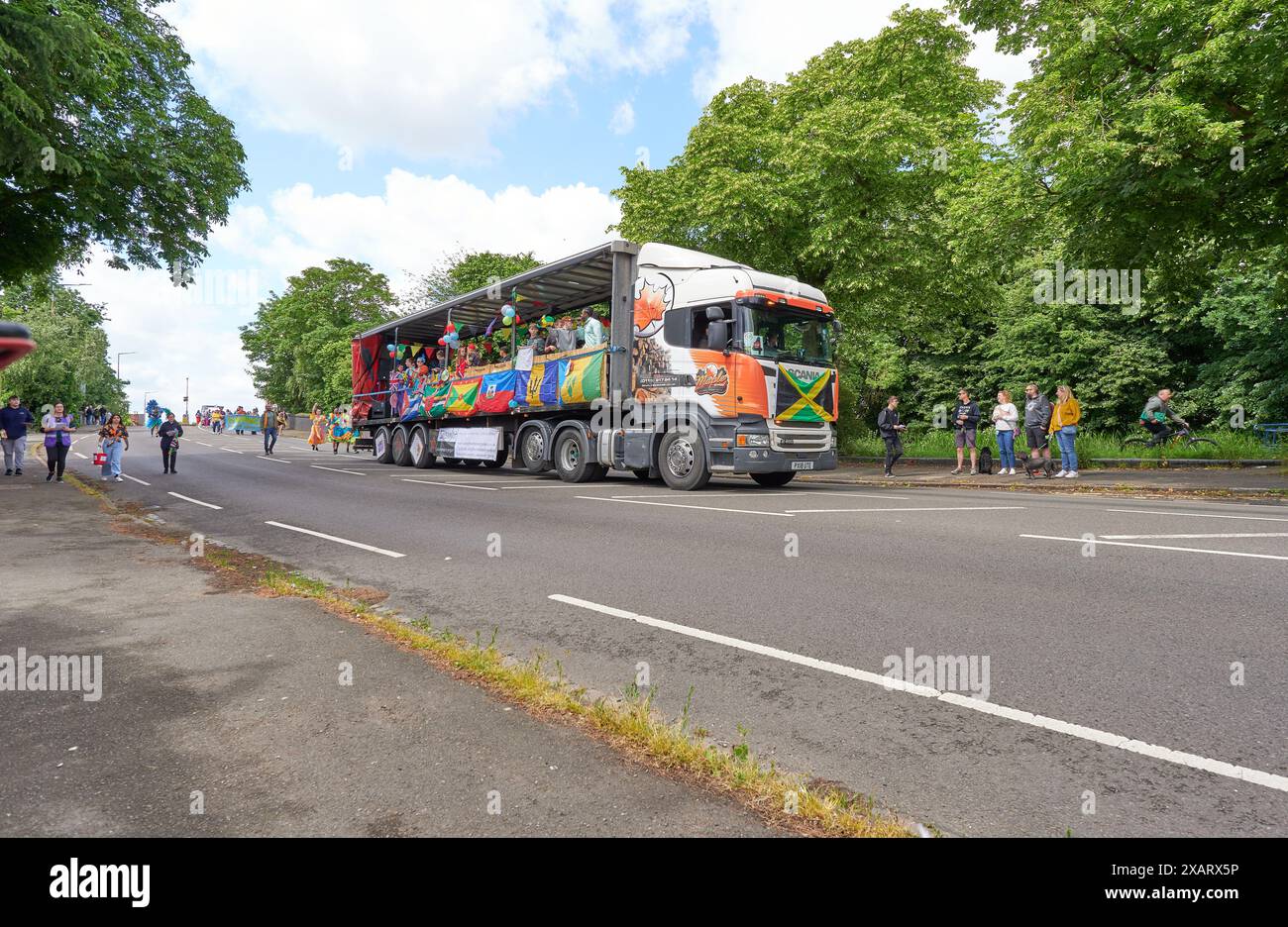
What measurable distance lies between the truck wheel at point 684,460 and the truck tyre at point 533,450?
4.00 metres

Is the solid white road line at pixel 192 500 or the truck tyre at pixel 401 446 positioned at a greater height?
the truck tyre at pixel 401 446

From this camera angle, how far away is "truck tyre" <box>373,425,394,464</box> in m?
24.2

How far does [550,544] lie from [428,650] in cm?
362

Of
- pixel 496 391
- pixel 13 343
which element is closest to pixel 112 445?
pixel 496 391

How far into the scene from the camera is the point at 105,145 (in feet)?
47.0

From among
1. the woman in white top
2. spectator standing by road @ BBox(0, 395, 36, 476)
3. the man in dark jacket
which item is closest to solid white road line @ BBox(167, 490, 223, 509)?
spectator standing by road @ BBox(0, 395, 36, 476)

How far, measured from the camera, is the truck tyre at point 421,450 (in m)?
22.1

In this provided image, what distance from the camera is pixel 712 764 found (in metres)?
2.76

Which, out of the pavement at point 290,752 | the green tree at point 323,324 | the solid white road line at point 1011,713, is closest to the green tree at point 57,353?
the green tree at point 323,324

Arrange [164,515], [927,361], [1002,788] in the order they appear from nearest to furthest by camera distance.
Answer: [1002,788], [164,515], [927,361]

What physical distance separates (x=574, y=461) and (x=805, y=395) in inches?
206

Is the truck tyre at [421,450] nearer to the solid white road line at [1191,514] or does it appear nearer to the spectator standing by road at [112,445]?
the spectator standing by road at [112,445]

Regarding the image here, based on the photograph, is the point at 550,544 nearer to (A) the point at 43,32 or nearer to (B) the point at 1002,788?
(B) the point at 1002,788

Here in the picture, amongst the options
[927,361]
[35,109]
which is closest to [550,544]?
[35,109]
